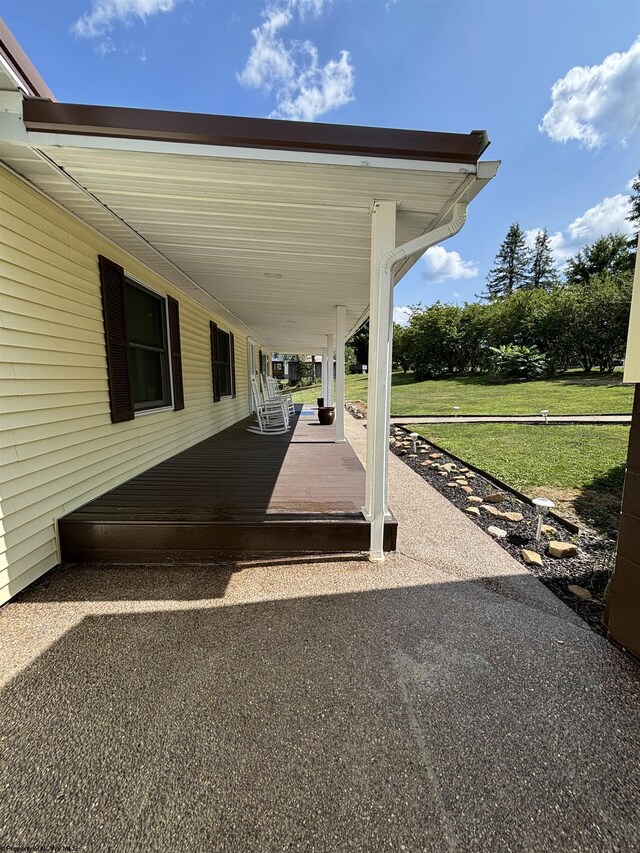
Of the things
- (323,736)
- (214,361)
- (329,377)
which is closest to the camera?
(323,736)

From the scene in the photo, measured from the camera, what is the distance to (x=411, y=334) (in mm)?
22859

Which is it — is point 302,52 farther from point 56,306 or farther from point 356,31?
point 56,306

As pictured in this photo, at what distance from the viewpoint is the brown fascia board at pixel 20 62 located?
1729 millimetres

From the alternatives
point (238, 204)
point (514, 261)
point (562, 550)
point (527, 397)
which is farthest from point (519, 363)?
point (514, 261)

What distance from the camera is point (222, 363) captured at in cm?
664

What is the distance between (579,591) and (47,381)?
363 centimetres

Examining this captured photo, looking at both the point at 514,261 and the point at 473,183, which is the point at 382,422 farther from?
the point at 514,261

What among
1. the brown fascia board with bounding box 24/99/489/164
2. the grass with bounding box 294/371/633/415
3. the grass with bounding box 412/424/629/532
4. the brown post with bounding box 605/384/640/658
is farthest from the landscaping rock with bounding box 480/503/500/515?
the grass with bounding box 294/371/633/415

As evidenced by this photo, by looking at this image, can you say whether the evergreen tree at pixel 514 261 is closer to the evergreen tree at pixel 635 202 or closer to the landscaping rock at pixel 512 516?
the evergreen tree at pixel 635 202

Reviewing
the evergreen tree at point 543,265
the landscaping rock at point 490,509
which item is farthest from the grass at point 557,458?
the evergreen tree at point 543,265

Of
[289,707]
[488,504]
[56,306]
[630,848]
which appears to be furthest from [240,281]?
[630,848]

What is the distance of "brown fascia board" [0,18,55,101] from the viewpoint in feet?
5.67

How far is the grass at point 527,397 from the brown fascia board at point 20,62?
31.5 ft

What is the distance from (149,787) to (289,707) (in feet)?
1.67
